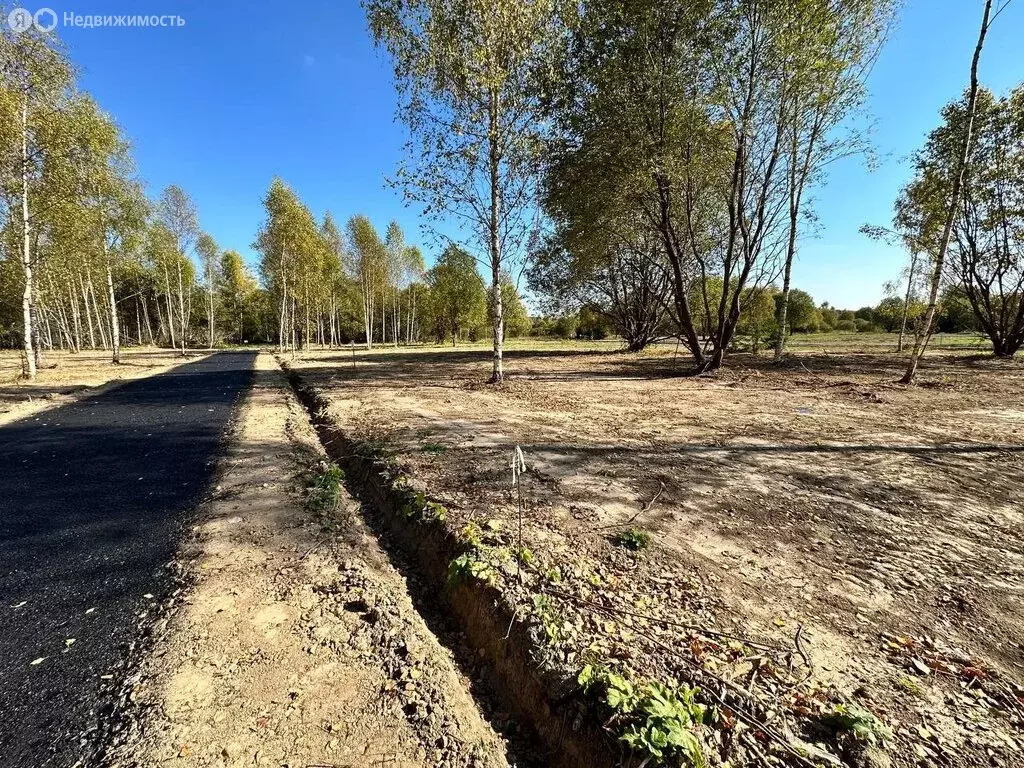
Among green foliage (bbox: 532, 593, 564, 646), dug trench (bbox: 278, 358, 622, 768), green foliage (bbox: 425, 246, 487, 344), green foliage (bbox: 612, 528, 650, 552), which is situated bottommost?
dug trench (bbox: 278, 358, 622, 768)

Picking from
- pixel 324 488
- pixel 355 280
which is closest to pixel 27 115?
pixel 324 488

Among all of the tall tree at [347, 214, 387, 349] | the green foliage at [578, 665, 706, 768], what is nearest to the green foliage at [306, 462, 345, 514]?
the green foliage at [578, 665, 706, 768]

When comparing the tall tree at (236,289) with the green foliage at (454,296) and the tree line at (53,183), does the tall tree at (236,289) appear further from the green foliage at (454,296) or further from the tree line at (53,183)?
the tree line at (53,183)

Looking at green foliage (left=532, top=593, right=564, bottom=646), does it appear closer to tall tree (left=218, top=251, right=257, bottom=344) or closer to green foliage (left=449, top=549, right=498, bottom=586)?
green foliage (left=449, top=549, right=498, bottom=586)

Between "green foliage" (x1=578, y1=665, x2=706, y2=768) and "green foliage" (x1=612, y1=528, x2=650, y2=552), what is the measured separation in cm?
141

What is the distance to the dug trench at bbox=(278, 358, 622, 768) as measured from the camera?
6.66 feet

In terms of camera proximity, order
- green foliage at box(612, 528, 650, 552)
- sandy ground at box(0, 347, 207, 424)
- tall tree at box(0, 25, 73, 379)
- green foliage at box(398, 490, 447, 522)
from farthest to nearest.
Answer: tall tree at box(0, 25, 73, 379)
sandy ground at box(0, 347, 207, 424)
green foliage at box(398, 490, 447, 522)
green foliage at box(612, 528, 650, 552)

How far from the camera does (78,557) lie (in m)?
3.53

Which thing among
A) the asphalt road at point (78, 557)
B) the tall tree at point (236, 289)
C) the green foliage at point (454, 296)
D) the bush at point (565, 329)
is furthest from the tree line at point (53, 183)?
the bush at point (565, 329)

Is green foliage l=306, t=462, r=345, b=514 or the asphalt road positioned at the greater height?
the asphalt road

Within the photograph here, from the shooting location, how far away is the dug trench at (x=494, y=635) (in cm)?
203

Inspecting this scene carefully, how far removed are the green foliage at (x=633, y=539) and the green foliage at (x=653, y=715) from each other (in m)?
1.41

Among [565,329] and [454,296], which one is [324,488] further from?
[565,329]

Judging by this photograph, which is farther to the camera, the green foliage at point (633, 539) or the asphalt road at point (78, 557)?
the green foliage at point (633, 539)
